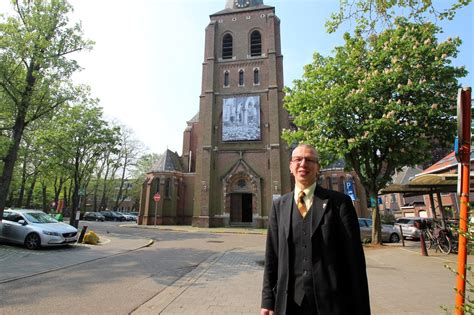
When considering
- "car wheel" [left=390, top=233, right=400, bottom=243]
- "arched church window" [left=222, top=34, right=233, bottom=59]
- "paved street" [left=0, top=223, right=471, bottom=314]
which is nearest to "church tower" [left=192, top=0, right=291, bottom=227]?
"arched church window" [left=222, top=34, right=233, bottom=59]

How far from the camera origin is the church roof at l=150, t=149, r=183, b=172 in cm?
3388

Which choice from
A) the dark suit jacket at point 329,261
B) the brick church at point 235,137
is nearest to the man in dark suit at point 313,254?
the dark suit jacket at point 329,261

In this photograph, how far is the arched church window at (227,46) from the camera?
33.4 metres

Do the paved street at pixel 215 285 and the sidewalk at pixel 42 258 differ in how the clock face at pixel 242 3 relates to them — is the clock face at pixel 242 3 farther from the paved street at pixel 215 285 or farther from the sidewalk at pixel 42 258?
the paved street at pixel 215 285

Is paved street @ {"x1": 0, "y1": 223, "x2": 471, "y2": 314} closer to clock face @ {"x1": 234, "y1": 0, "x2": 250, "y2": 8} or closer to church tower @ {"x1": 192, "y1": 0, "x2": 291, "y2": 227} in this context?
church tower @ {"x1": 192, "y1": 0, "x2": 291, "y2": 227}

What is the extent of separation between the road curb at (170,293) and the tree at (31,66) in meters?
9.97

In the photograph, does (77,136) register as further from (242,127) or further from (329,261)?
(329,261)

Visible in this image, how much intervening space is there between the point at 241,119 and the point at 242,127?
2.89ft

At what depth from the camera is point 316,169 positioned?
94.6 inches

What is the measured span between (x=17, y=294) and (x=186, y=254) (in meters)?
6.36

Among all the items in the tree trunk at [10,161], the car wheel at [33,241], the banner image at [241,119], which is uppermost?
the banner image at [241,119]

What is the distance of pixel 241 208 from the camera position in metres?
29.6

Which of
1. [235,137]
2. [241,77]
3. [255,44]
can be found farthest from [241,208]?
[255,44]

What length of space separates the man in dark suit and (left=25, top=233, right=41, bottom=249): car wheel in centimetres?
1231
